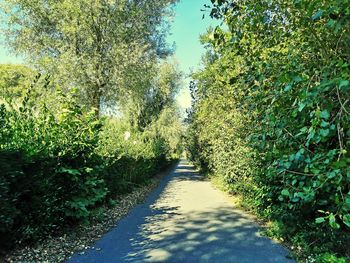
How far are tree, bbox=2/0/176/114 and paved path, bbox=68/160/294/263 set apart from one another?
249 inches

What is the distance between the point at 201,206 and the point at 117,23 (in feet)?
27.1

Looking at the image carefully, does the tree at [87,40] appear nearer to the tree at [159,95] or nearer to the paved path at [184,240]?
the paved path at [184,240]

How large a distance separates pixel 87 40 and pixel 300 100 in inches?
461

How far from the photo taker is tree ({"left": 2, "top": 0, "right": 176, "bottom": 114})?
13172 millimetres

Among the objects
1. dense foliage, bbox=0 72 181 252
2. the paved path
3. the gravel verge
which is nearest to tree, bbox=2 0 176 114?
the paved path

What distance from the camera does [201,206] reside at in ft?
34.7

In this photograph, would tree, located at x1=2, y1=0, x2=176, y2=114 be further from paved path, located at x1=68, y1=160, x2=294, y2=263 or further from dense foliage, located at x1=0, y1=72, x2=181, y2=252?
dense foliage, located at x1=0, y1=72, x2=181, y2=252

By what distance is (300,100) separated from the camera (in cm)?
332

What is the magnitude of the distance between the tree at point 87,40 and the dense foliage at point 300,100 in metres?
8.53

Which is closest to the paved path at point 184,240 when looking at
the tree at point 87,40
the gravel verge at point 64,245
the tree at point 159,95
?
the gravel verge at point 64,245

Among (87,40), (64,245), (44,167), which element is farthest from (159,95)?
(64,245)

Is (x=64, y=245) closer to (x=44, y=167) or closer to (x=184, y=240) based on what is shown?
(x=44, y=167)

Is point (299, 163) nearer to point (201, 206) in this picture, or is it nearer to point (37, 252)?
point (37, 252)

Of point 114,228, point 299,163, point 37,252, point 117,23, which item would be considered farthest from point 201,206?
point 117,23
